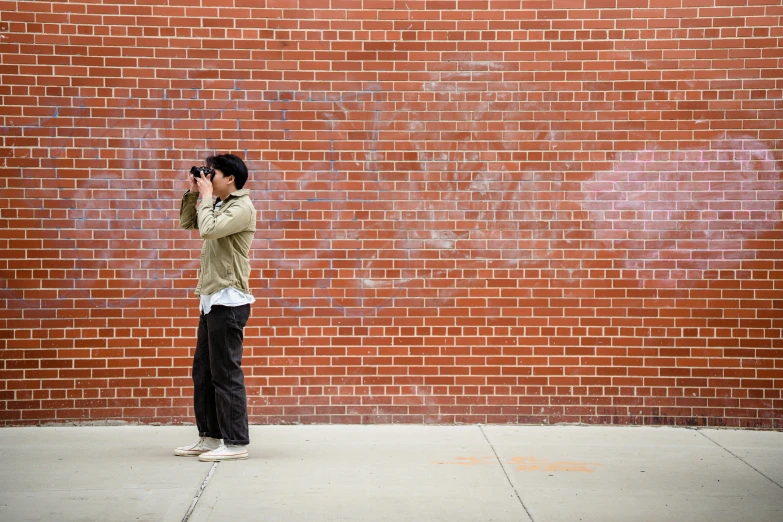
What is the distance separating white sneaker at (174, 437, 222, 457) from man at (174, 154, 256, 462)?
3.2 inches

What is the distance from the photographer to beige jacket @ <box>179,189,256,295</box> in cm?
542

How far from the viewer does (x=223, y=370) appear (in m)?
5.55

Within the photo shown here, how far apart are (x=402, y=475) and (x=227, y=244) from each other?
1.85m

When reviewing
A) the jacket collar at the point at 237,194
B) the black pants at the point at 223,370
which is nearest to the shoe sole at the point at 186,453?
the black pants at the point at 223,370

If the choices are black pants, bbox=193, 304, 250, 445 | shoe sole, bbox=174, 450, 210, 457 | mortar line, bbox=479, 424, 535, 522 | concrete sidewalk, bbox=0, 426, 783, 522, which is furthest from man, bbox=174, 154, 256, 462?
mortar line, bbox=479, 424, 535, 522

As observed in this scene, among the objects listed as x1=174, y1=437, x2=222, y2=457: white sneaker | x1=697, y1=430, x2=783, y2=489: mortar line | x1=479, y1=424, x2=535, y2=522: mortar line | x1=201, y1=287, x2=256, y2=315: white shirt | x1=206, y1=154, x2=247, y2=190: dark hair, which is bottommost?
x1=697, y1=430, x2=783, y2=489: mortar line

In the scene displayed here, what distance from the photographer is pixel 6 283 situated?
660cm

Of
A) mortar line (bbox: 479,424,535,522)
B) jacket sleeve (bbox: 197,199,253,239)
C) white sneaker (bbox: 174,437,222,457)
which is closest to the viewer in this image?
mortar line (bbox: 479,424,535,522)

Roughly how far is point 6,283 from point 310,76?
2835 mm

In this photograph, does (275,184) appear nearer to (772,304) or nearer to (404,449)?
(404,449)

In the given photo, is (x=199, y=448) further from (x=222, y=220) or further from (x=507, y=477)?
(x=507, y=477)

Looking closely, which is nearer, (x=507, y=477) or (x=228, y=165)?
(x=507, y=477)

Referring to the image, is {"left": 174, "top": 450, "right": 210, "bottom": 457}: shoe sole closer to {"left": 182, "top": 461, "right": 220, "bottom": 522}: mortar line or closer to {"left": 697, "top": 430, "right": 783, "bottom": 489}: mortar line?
{"left": 182, "top": 461, "right": 220, "bottom": 522}: mortar line

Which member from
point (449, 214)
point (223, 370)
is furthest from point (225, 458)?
point (449, 214)
